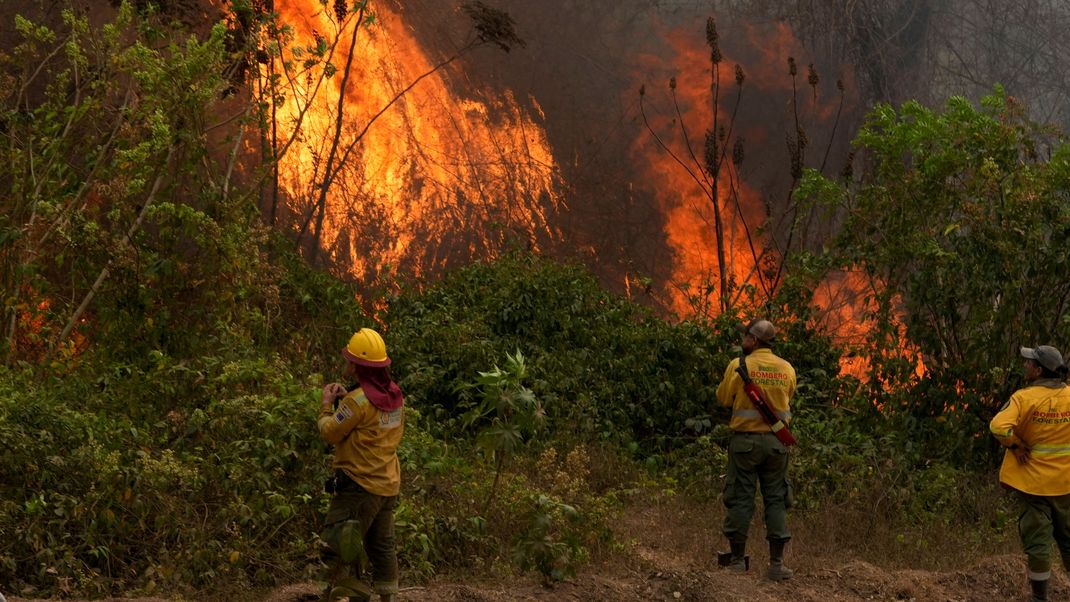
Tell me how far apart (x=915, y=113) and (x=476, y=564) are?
6.86m

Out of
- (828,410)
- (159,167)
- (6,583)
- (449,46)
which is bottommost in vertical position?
(6,583)

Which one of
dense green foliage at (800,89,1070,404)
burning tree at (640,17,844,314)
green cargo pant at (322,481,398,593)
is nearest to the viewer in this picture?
green cargo pant at (322,481,398,593)

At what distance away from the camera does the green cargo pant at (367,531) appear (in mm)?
6562

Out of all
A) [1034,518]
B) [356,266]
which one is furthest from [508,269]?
[1034,518]

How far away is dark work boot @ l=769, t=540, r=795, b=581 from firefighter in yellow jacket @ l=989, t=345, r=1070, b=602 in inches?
61.0

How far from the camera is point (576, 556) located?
8.09 m

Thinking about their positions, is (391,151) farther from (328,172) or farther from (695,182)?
(695,182)

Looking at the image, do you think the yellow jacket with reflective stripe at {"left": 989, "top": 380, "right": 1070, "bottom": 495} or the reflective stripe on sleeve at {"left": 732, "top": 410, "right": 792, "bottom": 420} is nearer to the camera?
the yellow jacket with reflective stripe at {"left": 989, "top": 380, "right": 1070, "bottom": 495}

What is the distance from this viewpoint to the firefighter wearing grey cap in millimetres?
8508

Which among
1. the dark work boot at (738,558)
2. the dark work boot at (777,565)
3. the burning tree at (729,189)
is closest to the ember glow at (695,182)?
the burning tree at (729,189)

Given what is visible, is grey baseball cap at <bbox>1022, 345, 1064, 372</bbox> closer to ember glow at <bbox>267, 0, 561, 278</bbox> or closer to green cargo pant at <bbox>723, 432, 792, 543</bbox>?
green cargo pant at <bbox>723, 432, 792, 543</bbox>

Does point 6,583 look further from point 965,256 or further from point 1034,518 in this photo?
point 965,256

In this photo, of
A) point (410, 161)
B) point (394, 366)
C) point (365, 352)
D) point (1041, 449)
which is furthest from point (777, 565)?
point (410, 161)

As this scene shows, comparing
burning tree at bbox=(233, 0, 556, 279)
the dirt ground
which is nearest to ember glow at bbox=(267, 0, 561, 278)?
burning tree at bbox=(233, 0, 556, 279)
